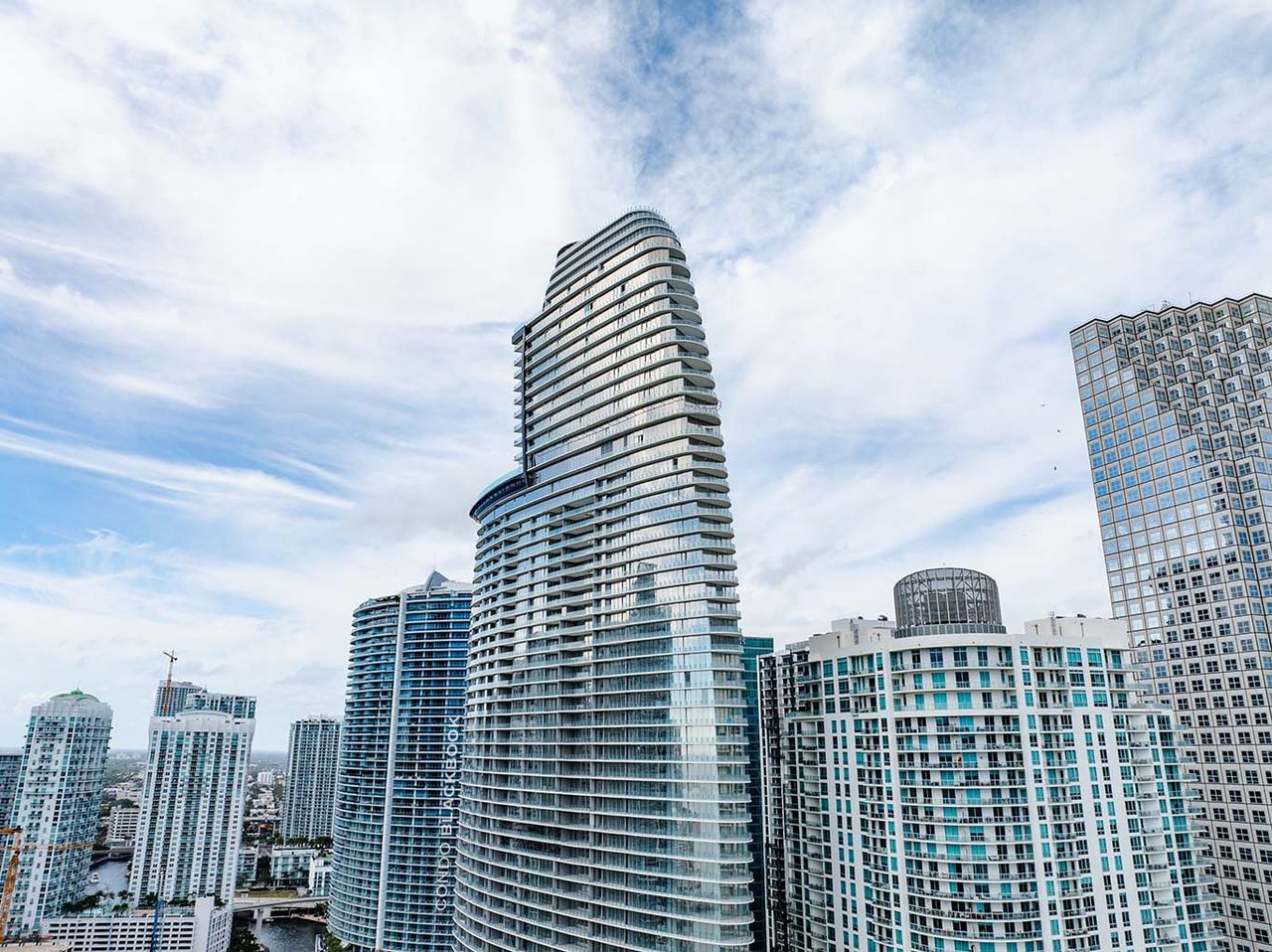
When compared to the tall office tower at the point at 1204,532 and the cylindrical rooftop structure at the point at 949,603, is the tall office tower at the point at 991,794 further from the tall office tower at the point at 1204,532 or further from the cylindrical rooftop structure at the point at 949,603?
the tall office tower at the point at 1204,532

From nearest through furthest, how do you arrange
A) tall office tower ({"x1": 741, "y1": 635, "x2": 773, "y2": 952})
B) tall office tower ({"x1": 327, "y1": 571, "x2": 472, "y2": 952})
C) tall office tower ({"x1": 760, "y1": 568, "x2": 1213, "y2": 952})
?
tall office tower ({"x1": 760, "y1": 568, "x2": 1213, "y2": 952}) → tall office tower ({"x1": 741, "y1": 635, "x2": 773, "y2": 952}) → tall office tower ({"x1": 327, "y1": 571, "x2": 472, "y2": 952})

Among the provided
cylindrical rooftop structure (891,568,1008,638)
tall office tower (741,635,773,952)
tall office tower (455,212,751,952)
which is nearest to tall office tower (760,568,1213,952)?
cylindrical rooftop structure (891,568,1008,638)

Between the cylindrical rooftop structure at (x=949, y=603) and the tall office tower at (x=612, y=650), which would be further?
the cylindrical rooftop structure at (x=949, y=603)

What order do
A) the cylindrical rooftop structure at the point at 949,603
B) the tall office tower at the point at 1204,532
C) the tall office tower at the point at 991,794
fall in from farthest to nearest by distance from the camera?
the tall office tower at the point at 1204,532 < the cylindrical rooftop structure at the point at 949,603 < the tall office tower at the point at 991,794

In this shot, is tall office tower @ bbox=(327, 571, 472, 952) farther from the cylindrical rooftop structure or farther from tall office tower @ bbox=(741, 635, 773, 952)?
the cylindrical rooftop structure

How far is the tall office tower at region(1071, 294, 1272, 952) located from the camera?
131750 millimetres

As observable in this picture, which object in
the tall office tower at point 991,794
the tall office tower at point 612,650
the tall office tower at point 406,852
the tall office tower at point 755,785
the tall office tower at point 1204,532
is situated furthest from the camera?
the tall office tower at point 406,852

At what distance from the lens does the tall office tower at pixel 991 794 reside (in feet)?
316

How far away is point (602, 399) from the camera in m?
133

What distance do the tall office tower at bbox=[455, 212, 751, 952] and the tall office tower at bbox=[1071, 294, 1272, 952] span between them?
302 ft

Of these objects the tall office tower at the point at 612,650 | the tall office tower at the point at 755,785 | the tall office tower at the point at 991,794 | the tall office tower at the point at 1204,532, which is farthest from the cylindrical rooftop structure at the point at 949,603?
the tall office tower at the point at 1204,532

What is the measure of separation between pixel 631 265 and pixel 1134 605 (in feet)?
386

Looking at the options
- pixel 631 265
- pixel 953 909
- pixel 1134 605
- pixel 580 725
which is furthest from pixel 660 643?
pixel 1134 605

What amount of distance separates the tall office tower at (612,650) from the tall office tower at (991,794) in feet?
65.2
